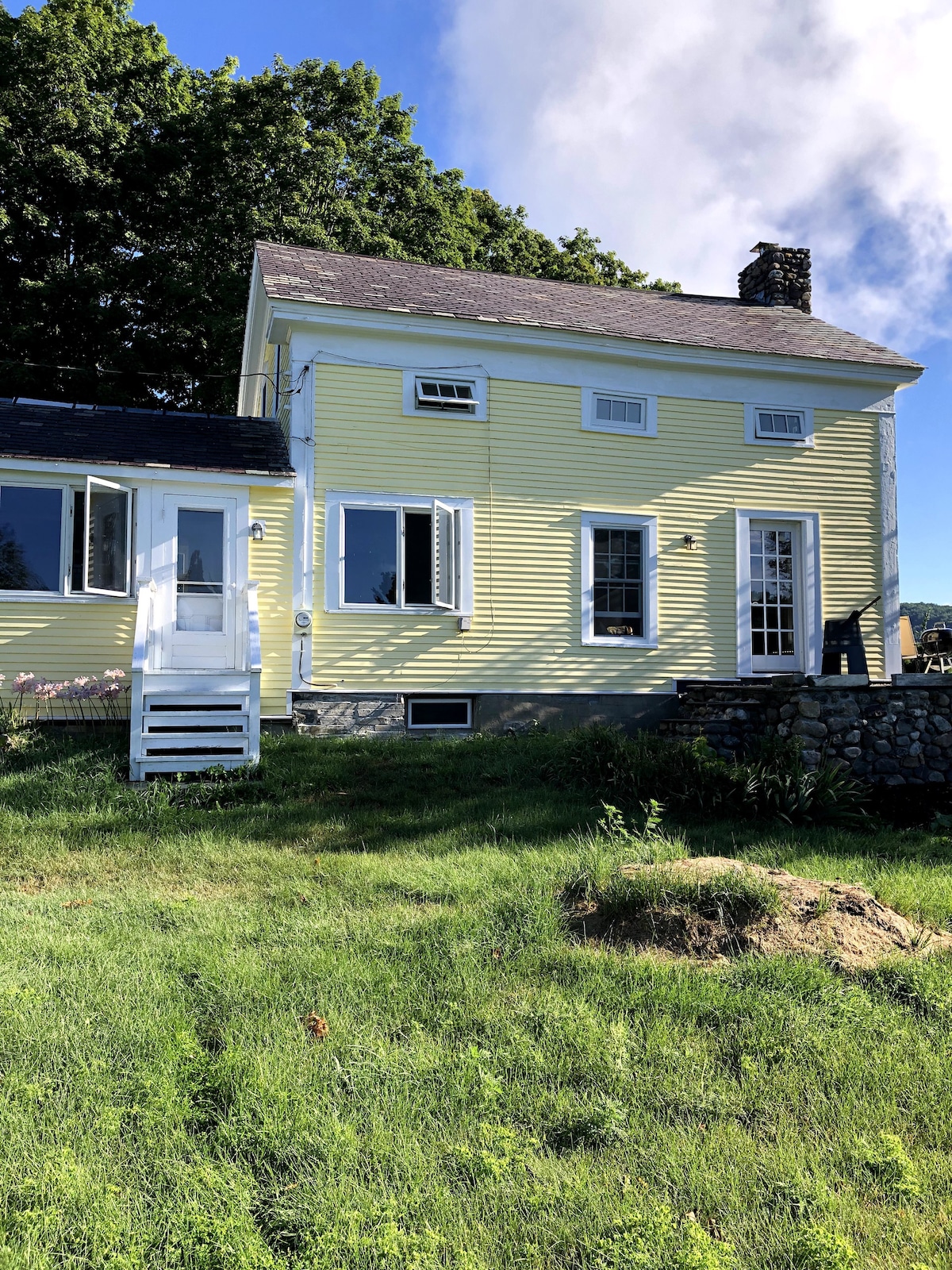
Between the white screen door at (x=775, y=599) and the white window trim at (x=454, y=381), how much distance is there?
423 centimetres

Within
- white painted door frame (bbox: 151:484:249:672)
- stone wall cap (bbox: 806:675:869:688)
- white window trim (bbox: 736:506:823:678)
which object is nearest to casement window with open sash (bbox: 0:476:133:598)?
white painted door frame (bbox: 151:484:249:672)

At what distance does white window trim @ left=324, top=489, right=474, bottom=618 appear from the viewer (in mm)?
11047

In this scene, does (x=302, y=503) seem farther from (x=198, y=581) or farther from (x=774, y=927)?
(x=774, y=927)

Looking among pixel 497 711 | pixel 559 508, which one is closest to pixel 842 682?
pixel 497 711

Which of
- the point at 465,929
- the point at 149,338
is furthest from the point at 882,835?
the point at 149,338

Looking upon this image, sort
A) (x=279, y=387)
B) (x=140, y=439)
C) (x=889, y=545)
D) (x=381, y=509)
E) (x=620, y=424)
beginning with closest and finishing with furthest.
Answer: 1. (x=140, y=439)
2. (x=381, y=509)
3. (x=279, y=387)
4. (x=620, y=424)
5. (x=889, y=545)

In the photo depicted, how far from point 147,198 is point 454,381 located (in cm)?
1238

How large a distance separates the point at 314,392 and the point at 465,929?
25.9 feet

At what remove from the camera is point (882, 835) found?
7.67 metres

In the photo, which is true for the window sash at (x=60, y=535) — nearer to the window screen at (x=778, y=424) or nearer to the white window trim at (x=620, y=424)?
the white window trim at (x=620, y=424)

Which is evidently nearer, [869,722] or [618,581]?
[869,722]

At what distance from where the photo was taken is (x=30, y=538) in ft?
33.3

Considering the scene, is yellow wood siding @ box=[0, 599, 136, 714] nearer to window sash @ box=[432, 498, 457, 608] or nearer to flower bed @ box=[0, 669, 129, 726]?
Result: flower bed @ box=[0, 669, 129, 726]

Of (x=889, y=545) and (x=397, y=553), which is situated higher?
(x=889, y=545)
